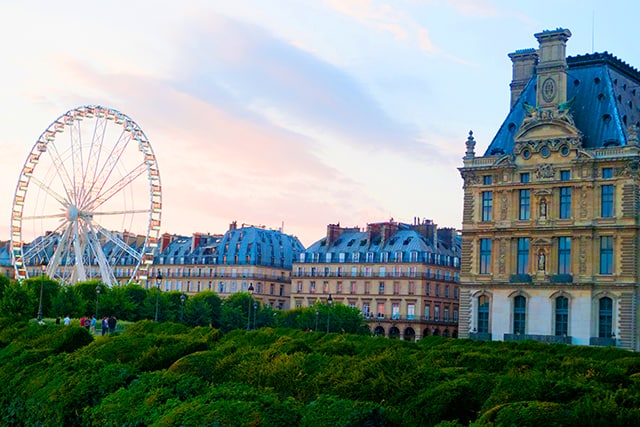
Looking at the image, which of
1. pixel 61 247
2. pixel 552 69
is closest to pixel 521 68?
pixel 552 69

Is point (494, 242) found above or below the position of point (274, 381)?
above

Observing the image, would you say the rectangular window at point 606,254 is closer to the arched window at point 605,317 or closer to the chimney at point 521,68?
the arched window at point 605,317

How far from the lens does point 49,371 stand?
24.9 m

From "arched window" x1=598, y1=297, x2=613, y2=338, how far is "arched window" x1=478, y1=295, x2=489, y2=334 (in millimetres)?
8280

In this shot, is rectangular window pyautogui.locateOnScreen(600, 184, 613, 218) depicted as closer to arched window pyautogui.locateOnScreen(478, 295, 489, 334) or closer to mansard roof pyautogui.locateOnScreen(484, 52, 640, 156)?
mansard roof pyautogui.locateOnScreen(484, 52, 640, 156)

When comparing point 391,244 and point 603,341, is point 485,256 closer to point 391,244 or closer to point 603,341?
point 603,341

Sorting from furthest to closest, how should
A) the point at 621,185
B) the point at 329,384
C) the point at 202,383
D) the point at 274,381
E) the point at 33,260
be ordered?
the point at 33,260 → the point at 621,185 → the point at 274,381 → the point at 329,384 → the point at 202,383

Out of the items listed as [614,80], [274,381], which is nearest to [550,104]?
[614,80]

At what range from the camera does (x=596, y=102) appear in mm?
70000

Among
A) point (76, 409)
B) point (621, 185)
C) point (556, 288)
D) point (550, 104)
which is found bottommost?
point (76, 409)

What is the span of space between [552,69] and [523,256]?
13334mm

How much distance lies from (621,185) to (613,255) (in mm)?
4574

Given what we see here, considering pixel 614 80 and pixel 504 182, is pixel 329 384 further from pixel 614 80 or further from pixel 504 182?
pixel 614 80

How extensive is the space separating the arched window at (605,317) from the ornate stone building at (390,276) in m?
35.8
